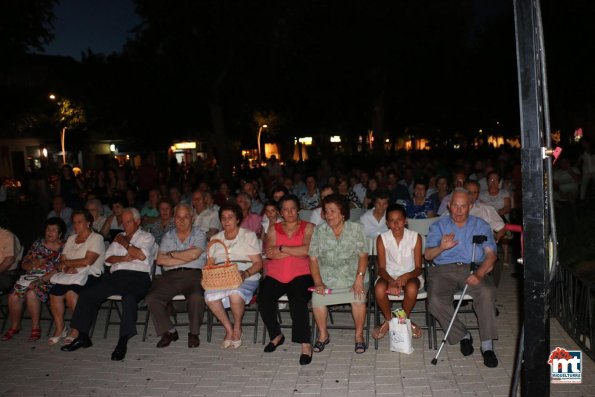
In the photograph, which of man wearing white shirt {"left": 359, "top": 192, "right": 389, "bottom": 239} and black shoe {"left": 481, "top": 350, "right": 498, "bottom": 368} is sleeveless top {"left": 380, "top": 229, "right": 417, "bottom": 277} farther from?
man wearing white shirt {"left": 359, "top": 192, "right": 389, "bottom": 239}

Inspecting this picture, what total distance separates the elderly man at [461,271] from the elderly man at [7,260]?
5.05 meters

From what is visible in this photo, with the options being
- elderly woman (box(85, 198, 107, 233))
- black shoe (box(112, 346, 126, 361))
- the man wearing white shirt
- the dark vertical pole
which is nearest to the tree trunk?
elderly woman (box(85, 198, 107, 233))

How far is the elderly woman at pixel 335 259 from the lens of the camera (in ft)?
18.9

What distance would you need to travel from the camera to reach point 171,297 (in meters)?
6.20

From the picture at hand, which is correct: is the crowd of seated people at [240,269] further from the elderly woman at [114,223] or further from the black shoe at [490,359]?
the elderly woman at [114,223]

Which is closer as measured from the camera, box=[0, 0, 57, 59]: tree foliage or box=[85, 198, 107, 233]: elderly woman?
box=[85, 198, 107, 233]: elderly woman

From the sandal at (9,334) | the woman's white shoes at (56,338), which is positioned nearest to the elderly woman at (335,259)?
the woman's white shoes at (56,338)

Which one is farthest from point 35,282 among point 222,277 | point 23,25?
point 23,25

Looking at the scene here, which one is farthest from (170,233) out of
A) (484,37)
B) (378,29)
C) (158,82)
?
(484,37)

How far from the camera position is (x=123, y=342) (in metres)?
5.85

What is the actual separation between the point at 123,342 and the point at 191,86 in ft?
48.7

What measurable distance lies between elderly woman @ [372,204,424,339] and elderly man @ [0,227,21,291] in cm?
453

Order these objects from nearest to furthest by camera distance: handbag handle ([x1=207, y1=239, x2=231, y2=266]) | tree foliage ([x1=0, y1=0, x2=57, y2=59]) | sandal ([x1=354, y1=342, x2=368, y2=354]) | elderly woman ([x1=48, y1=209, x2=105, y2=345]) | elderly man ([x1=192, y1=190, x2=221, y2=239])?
sandal ([x1=354, y1=342, x2=368, y2=354]) → handbag handle ([x1=207, y1=239, x2=231, y2=266]) → elderly woman ([x1=48, y1=209, x2=105, y2=345]) → elderly man ([x1=192, y1=190, x2=221, y2=239]) → tree foliage ([x1=0, y1=0, x2=57, y2=59])

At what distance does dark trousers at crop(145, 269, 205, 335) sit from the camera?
6066 millimetres
